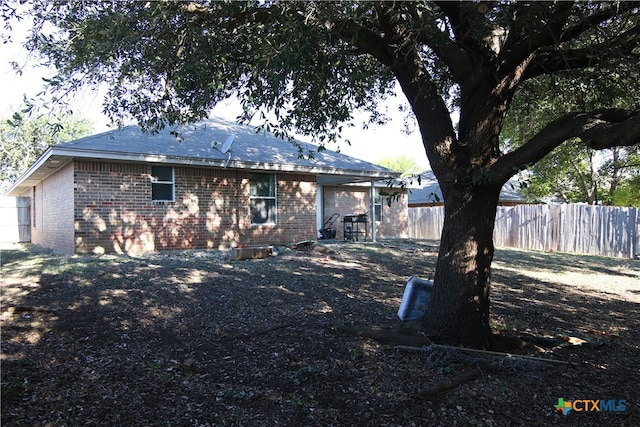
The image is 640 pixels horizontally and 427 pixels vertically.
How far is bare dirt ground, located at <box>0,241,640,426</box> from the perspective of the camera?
3.31 meters

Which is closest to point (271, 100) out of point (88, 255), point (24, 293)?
point (24, 293)

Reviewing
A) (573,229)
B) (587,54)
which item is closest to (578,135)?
(587,54)

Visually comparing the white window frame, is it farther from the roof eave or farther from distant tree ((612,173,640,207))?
distant tree ((612,173,640,207))

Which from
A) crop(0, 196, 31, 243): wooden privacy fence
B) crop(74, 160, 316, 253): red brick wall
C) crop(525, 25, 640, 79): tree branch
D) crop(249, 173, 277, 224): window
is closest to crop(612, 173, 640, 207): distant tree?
crop(74, 160, 316, 253): red brick wall

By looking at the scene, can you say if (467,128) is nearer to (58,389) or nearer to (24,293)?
(58,389)

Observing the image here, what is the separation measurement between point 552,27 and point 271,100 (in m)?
3.21

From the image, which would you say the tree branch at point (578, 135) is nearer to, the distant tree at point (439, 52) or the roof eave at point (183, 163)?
the distant tree at point (439, 52)

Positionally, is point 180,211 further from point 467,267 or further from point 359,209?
point 467,267

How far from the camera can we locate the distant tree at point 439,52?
446 centimetres

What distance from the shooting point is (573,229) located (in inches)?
649

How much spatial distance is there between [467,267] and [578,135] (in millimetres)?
1672

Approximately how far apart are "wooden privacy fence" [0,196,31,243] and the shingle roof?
4638 millimetres

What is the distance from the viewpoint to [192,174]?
12.3m

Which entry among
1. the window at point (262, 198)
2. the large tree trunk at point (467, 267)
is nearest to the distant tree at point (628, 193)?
the window at point (262, 198)
